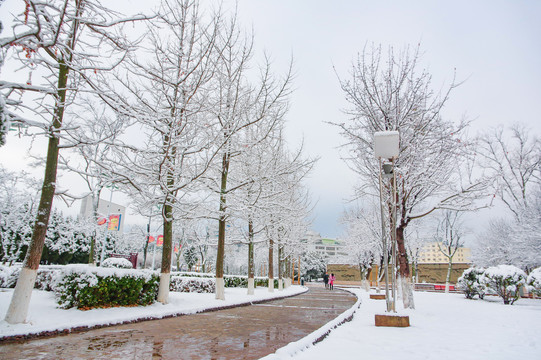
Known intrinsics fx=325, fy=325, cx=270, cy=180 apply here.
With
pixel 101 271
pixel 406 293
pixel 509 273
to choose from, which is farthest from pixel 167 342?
pixel 509 273

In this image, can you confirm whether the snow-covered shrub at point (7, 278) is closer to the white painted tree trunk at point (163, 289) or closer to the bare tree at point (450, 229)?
the white painted tree trunk at point (163, 289)

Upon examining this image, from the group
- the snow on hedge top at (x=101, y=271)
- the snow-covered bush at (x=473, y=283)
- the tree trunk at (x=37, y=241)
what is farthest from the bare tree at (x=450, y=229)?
the tree trunk at (x=37, y=241)

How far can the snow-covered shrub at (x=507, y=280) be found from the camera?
15.7 m

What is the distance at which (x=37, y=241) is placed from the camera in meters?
6.40

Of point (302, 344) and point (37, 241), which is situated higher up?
point (37, 241)

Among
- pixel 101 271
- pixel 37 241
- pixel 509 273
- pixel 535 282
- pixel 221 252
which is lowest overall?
pixel 535 282

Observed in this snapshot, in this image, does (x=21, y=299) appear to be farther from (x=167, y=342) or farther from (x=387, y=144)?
(x=387, y=144)

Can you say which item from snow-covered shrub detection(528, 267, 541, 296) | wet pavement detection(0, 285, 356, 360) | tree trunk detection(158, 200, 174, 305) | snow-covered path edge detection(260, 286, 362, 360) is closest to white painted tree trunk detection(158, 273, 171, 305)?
tree trunk detection(158, 200, 174, 305)

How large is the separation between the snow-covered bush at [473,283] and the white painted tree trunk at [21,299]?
789 inches

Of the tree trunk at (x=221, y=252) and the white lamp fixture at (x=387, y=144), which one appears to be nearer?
the white lamp fixture at (x=387, y=144)

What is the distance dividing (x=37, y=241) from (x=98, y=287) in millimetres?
2309

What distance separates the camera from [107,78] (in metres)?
9.74

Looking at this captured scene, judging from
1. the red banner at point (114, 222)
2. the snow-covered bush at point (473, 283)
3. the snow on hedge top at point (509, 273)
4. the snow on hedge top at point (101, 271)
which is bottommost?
the snow-covered bush at point (473, 283)

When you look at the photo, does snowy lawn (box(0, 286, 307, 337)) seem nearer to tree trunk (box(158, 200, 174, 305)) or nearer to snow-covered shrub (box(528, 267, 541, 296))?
tree trunk (box(158, 200, 174, 305))
